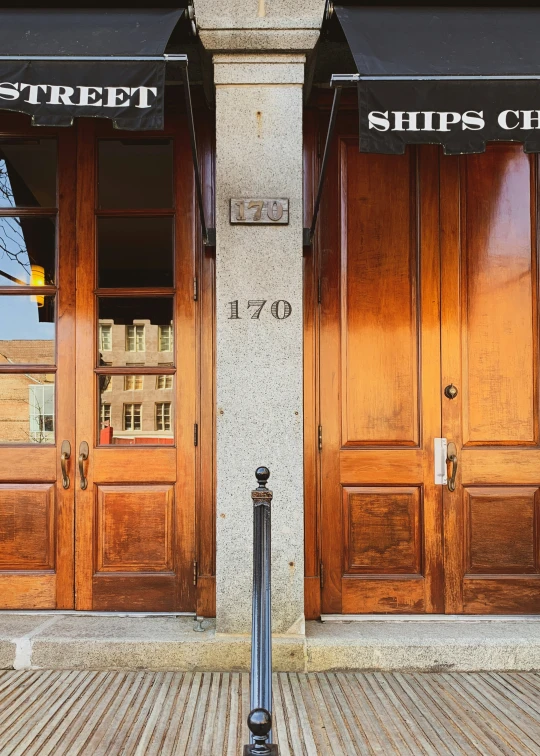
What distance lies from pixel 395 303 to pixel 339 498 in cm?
155

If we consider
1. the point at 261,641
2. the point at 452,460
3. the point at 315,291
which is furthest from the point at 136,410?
the point at 261,641

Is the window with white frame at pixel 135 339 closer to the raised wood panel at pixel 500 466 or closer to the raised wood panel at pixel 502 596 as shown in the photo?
the raised wood panel at pixel 500 466

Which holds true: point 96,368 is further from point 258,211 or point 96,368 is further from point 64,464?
point 258,211

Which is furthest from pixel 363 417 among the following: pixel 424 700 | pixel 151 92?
pixel 151 92

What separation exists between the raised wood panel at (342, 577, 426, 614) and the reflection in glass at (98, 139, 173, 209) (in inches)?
128

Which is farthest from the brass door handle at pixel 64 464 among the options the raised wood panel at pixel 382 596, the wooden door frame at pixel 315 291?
the raised wood panel at pixel 382 596

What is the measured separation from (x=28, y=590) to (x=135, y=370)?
1844mm

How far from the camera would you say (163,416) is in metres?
4.12

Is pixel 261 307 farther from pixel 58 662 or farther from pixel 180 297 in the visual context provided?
pixel 58 662

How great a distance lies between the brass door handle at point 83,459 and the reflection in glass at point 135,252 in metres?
1.25

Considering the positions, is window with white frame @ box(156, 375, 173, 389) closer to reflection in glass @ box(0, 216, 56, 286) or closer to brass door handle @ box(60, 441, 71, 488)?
brass door handle @ box(60, 441, 71, 488)

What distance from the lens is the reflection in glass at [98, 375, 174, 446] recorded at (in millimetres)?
4102

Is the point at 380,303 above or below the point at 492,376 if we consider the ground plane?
above

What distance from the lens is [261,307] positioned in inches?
141
